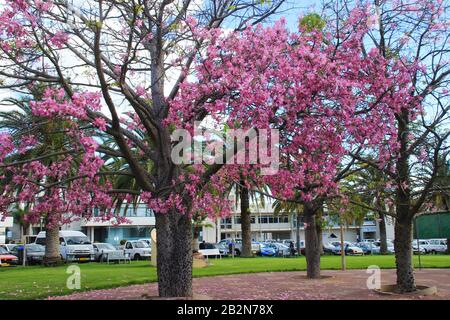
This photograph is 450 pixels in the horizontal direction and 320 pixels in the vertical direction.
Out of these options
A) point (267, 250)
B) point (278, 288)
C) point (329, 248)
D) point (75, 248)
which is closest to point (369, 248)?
point (329, 248)

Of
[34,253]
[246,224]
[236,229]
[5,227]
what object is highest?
[5,227]

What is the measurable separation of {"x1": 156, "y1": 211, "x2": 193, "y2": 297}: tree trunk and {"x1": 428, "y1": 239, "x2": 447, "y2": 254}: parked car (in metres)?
40.7

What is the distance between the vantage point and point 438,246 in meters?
46.2

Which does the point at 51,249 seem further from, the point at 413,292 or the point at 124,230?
the point at 124,230

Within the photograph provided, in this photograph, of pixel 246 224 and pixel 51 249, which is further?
pixel 246 224

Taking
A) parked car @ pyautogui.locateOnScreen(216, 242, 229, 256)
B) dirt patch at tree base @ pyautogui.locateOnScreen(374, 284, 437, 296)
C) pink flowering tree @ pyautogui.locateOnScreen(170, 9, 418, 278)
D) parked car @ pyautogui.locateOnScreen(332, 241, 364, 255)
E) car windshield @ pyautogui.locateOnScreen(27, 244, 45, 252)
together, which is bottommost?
parked car @ pyautogui.locateOnScreen(332, 241, 364, 255)

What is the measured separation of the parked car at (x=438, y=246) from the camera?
45.8 meters

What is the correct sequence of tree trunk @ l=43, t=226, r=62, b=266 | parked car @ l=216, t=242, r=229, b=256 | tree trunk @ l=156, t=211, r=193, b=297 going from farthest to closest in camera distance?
1. parked car @ l=216, t=242, r=229, b=256
2. tree trunk @ l=43, t=226, r=62, b=266
3. tree trunk @ l=156, t=211, r=193, b=297

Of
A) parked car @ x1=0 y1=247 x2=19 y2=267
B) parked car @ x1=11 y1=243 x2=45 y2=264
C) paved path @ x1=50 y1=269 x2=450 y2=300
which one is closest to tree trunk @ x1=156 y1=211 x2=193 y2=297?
paved path @ x1=50 y1=269 x2=450 y2=300

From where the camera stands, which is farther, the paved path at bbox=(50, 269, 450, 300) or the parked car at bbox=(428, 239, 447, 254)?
the parked car at bbox=(428, 239, 447, 254)

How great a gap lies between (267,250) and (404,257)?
34.5 m

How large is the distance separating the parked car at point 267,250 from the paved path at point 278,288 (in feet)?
90.3

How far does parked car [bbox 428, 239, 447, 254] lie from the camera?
4581 centimetres

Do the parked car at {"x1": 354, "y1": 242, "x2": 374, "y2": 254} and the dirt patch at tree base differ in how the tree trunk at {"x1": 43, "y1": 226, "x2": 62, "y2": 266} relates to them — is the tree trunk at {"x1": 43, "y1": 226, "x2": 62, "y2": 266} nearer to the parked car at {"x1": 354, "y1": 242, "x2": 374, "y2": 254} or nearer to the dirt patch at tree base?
the dirt patch at tree base
